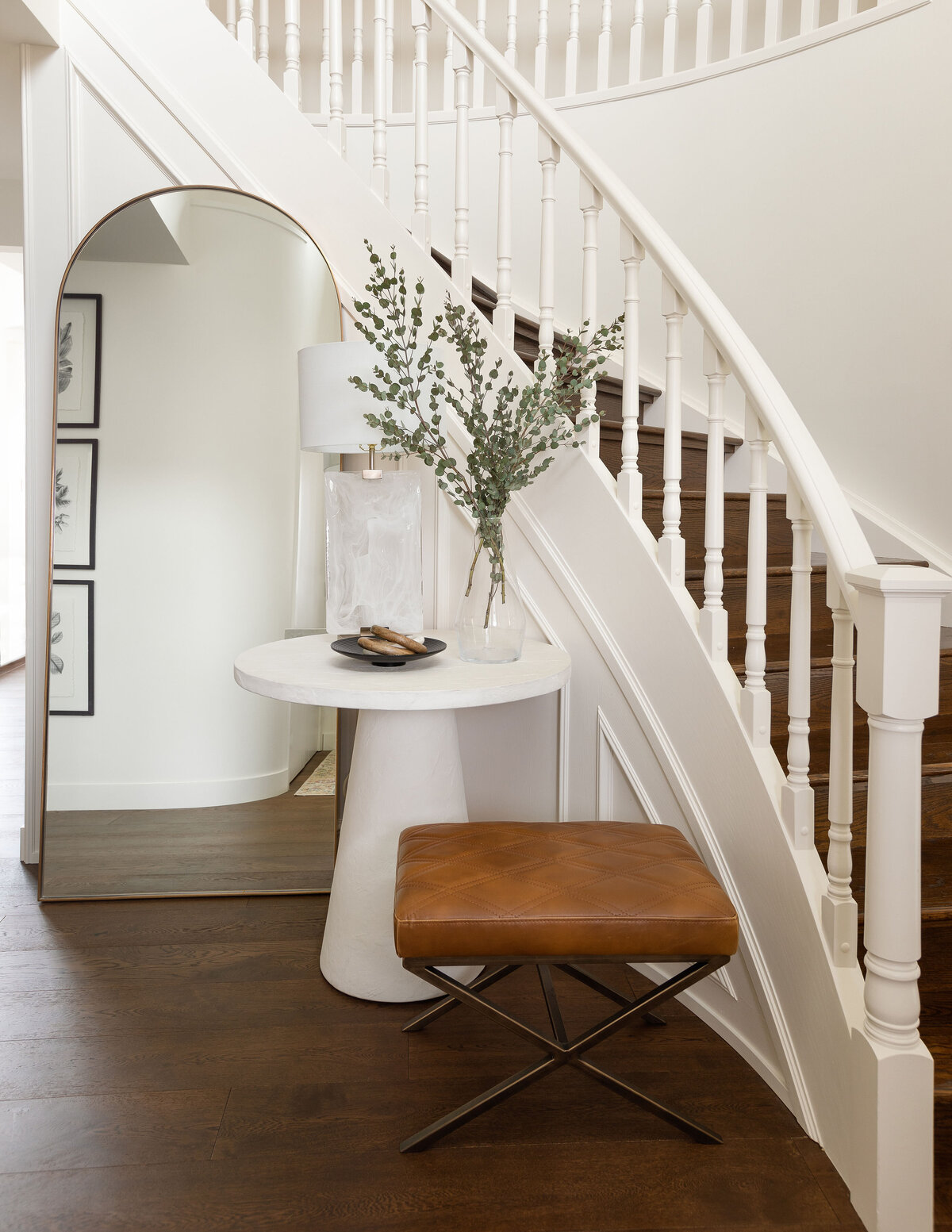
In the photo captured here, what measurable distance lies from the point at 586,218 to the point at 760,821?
55.6 inches

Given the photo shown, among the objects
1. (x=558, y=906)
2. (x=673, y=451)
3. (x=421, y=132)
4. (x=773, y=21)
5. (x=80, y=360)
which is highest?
(x=773, y=21)

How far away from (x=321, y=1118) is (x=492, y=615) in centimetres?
100

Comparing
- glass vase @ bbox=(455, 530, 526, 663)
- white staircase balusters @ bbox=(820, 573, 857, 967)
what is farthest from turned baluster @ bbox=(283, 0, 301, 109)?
white staircase balusters @ bbox=(820, 573, 857, 967)

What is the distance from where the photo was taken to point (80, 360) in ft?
7.70

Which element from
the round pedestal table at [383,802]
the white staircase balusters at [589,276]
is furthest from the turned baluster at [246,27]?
the round pedestal table at [383,802]

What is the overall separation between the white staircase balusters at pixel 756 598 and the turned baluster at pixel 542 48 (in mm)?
2501

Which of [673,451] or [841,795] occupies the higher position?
[673,451]

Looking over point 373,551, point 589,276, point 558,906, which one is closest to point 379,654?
point 373,551

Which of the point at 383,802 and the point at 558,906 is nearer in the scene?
the point at 558,906

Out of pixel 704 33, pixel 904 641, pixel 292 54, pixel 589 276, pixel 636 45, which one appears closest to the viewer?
A: pixel 904 641

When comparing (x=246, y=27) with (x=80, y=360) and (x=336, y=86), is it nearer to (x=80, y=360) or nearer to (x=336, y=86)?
(x=336, y=86)

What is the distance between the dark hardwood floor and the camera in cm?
128

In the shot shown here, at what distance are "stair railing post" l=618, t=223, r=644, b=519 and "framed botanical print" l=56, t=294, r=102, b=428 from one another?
1.46m

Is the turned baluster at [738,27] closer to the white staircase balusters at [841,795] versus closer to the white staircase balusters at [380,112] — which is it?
the white staircase balusters at [380,112]
